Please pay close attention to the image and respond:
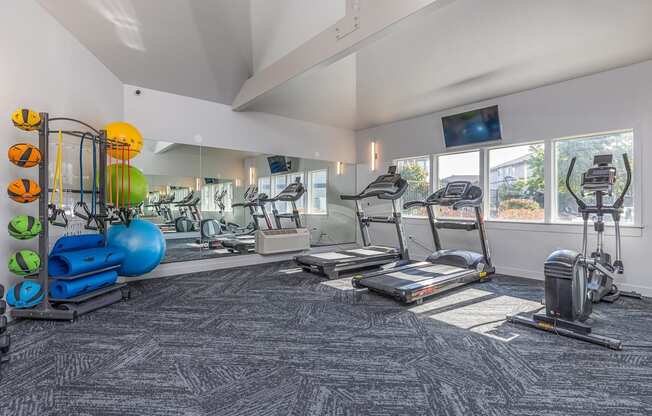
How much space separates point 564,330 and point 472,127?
370 cm

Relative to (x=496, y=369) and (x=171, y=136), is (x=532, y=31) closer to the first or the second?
(x=496, y=369)

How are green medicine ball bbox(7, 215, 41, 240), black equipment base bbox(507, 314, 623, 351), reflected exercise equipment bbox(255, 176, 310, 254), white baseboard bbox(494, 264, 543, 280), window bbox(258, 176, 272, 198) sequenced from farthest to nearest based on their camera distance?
window bbox(258, 176, 272, 198) < reflected exercise equipment bbox(255, 176, 310, 254) < white baseboard bbox(494, 264, 543, 280) < green medicine ball bbox(7, 215, 41, 240) < black equipment base bbox(507, 314, 623, 351)

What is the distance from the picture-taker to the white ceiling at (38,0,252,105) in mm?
3803

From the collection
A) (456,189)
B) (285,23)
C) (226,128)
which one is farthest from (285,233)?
(285,23)

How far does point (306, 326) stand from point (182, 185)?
3534mm

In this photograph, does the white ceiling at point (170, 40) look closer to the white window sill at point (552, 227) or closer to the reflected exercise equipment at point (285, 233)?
the reflected exercise equipment at point (285, 233)

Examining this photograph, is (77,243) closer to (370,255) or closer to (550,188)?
(370,255)

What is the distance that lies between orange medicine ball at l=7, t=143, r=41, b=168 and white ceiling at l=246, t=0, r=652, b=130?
2.97 meters

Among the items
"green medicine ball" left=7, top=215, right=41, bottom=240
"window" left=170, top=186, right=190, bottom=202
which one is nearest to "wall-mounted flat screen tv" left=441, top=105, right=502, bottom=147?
"window" left=170, top=186, right=190, bottom=202

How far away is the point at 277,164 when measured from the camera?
6543 millimetres

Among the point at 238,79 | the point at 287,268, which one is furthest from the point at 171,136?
the point at 287,268

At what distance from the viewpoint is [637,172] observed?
13.5ft

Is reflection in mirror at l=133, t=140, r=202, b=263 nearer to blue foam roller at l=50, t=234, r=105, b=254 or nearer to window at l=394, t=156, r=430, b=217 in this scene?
blue foam roller at l=50, t=234, r=105, b=254

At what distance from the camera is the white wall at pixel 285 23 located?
4.51 metres
